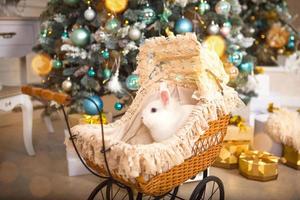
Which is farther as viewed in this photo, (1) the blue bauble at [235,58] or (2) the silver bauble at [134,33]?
(1) the blue bauble at [235,58]

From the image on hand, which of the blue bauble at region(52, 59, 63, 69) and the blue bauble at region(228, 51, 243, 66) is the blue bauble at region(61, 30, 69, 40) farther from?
the blue bauble at region(228, 51, 243, 66)

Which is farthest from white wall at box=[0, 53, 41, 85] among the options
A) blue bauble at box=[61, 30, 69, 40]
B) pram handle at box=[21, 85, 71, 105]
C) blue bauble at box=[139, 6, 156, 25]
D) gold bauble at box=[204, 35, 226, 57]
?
pram handle at box=[21, 85, 71, 105]

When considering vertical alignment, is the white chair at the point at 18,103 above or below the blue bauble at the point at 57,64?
below

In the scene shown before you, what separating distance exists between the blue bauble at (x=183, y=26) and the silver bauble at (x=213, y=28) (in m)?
0.19

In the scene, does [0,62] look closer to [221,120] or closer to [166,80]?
[166,80]

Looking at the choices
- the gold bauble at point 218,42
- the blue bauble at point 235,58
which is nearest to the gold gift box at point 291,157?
the blue bauble at point 235,58

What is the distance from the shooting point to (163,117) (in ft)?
4.26

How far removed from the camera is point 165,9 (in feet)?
6.96

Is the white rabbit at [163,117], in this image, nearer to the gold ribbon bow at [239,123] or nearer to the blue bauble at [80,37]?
the gold ribbon bow at [239,123]

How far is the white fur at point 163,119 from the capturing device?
1291 mm

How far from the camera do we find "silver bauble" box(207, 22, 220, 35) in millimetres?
2333

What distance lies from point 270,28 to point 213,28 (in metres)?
1.51

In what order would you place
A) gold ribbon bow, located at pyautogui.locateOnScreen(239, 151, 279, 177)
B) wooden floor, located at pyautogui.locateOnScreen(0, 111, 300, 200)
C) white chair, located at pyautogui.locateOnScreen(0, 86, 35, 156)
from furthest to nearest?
white chair, located at pyautogui.locateOnScreen(0, 86, 35, 156) < gold ribbon bow, located at pyautogui.locateOnScreen(239, 151, 279, 177) < wooden floor, located at pyautogui.locateOnScreen(0, 111, 300, 200)

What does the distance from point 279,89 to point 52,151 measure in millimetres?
2314
